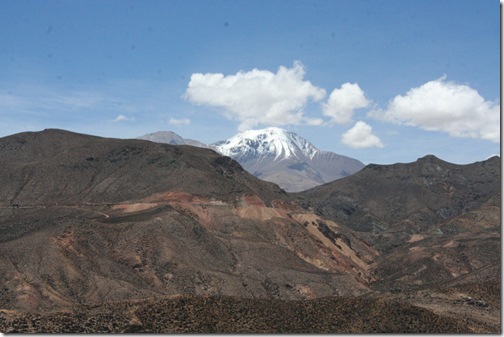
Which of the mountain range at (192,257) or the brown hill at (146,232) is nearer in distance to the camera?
the mountain range at (192,257)

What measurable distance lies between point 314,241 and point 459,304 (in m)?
66.0

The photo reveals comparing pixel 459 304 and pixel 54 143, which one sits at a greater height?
pixel 54 143

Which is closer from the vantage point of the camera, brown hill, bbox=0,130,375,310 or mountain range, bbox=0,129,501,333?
mountain range, bbox=0,129,501,333

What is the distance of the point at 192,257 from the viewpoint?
299 feet

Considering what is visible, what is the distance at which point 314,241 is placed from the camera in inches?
4594

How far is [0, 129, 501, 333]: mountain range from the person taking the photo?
38281 mm

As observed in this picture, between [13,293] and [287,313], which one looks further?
[13,293]

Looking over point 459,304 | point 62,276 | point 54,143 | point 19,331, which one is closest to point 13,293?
point 62,276

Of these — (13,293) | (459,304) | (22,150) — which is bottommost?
(13,293)

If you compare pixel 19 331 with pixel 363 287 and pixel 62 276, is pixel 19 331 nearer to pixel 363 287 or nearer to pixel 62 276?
pixel 62 276

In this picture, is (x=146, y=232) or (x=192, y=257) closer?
(x=192, y=257)

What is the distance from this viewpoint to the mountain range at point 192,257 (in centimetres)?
3828

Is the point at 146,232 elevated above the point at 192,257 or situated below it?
above

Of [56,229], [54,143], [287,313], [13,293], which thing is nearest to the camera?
[287,313]
